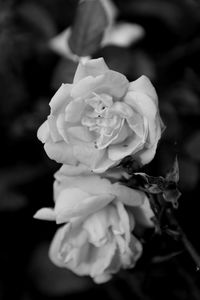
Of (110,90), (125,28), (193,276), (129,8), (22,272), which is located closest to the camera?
(110,90)

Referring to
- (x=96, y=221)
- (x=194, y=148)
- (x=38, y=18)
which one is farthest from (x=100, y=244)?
(x=38, y=18)

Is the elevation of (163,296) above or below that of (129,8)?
below

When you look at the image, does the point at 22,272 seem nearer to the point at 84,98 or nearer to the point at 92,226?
the point at 92,226

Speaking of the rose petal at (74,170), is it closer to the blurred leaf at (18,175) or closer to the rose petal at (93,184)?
the rose petal at (93,184)

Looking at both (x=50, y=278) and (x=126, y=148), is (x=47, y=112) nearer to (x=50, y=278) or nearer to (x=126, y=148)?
(x=50, y=278)

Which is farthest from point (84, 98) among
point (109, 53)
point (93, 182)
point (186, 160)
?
point (109, 53)

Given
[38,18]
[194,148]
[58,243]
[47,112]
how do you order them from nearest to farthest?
[58,243] → [194,148] → [47,112] → [38,18]

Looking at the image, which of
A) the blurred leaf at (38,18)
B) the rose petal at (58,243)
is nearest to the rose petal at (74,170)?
the rose petal at (58,243)
